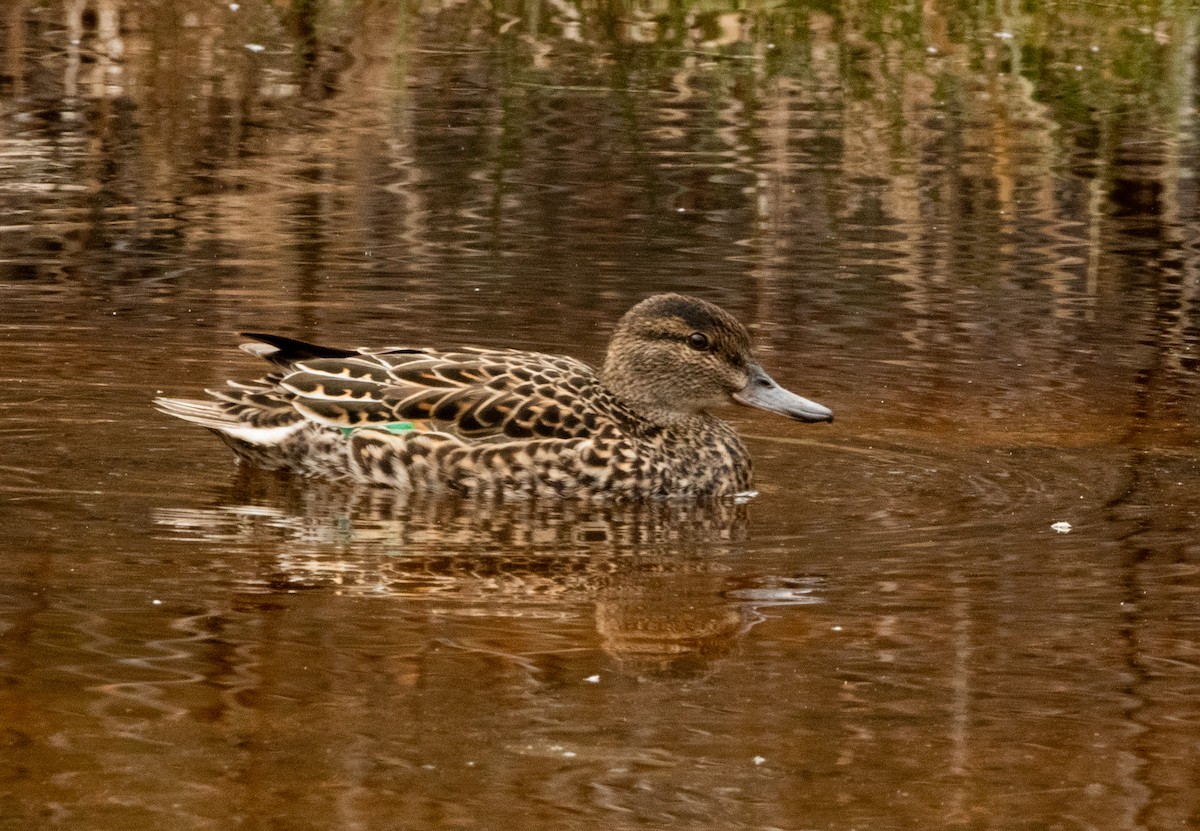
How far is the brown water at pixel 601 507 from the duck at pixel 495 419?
0.18 m

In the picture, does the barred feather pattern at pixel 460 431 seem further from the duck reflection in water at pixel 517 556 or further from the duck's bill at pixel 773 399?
the duck's bill at pixel 773 399

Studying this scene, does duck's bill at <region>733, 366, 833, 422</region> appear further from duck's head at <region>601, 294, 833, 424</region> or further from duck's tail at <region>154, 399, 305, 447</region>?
duck's tail at <region>154, 399, 305, 447</region>

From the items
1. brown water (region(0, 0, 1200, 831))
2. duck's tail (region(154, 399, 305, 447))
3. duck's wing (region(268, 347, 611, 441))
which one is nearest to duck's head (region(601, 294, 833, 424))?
duck's wing (region(268, 347, 611, 441))

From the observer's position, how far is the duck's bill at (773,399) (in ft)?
28.5

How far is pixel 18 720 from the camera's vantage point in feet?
17.7

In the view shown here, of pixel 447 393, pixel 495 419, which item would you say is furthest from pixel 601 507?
pixel 447 393

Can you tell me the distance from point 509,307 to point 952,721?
5.66 metres

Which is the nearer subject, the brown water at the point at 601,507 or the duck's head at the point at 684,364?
the brown water at the point at 601,507

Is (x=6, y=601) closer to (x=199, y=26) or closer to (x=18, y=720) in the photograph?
(x=18, y=720)

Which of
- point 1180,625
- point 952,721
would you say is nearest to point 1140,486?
point 1180,625

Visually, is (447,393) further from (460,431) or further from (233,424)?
(233,424)

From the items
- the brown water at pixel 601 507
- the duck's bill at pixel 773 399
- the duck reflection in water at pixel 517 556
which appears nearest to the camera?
the brown water at pixel 601 507

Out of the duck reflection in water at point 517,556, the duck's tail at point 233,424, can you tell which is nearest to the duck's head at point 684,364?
the duck reflection in water at point 517,556

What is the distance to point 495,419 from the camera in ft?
27.7
